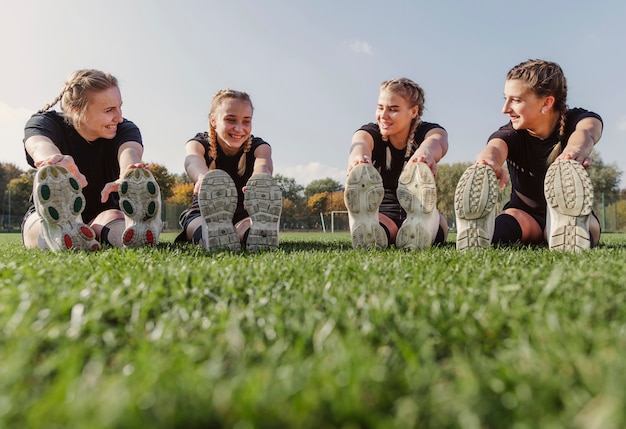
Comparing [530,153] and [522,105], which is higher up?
[522,105]

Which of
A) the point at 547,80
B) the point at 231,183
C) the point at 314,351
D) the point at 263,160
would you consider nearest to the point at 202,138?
the point at 263,160

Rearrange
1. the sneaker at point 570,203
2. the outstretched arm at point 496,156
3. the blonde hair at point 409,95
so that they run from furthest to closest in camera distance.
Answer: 1. the blonde hair at point 409,95
2. the outstretched arm at point 496,156
3. the sneaker at point 570,203

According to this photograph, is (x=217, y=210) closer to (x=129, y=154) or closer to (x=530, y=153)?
(x=129, y=154)

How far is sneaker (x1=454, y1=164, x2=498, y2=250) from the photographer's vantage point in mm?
2826

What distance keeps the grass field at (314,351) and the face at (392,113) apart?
2.19 m

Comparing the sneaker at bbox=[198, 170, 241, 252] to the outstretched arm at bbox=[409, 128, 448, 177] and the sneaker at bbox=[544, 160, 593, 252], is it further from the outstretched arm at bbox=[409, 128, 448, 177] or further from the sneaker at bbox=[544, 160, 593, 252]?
the sneaker at bbox=[544, 160, 593, 252]

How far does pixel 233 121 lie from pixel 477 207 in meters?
2.01

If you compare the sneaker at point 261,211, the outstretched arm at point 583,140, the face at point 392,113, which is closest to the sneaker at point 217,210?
the sneaker at point 261,211

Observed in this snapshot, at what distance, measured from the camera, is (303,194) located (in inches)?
2311

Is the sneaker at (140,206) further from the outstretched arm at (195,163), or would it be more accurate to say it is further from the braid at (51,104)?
the braid at (51,104)

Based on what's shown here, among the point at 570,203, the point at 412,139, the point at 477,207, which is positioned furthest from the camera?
the point at 412,139

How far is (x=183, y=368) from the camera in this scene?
2.58ft

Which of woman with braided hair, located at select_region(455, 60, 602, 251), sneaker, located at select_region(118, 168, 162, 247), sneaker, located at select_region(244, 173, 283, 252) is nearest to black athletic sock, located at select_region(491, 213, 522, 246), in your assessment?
woman with braided hair, located at select_region(455, 60, 602, 251)

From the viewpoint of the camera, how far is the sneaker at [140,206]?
2979mm
